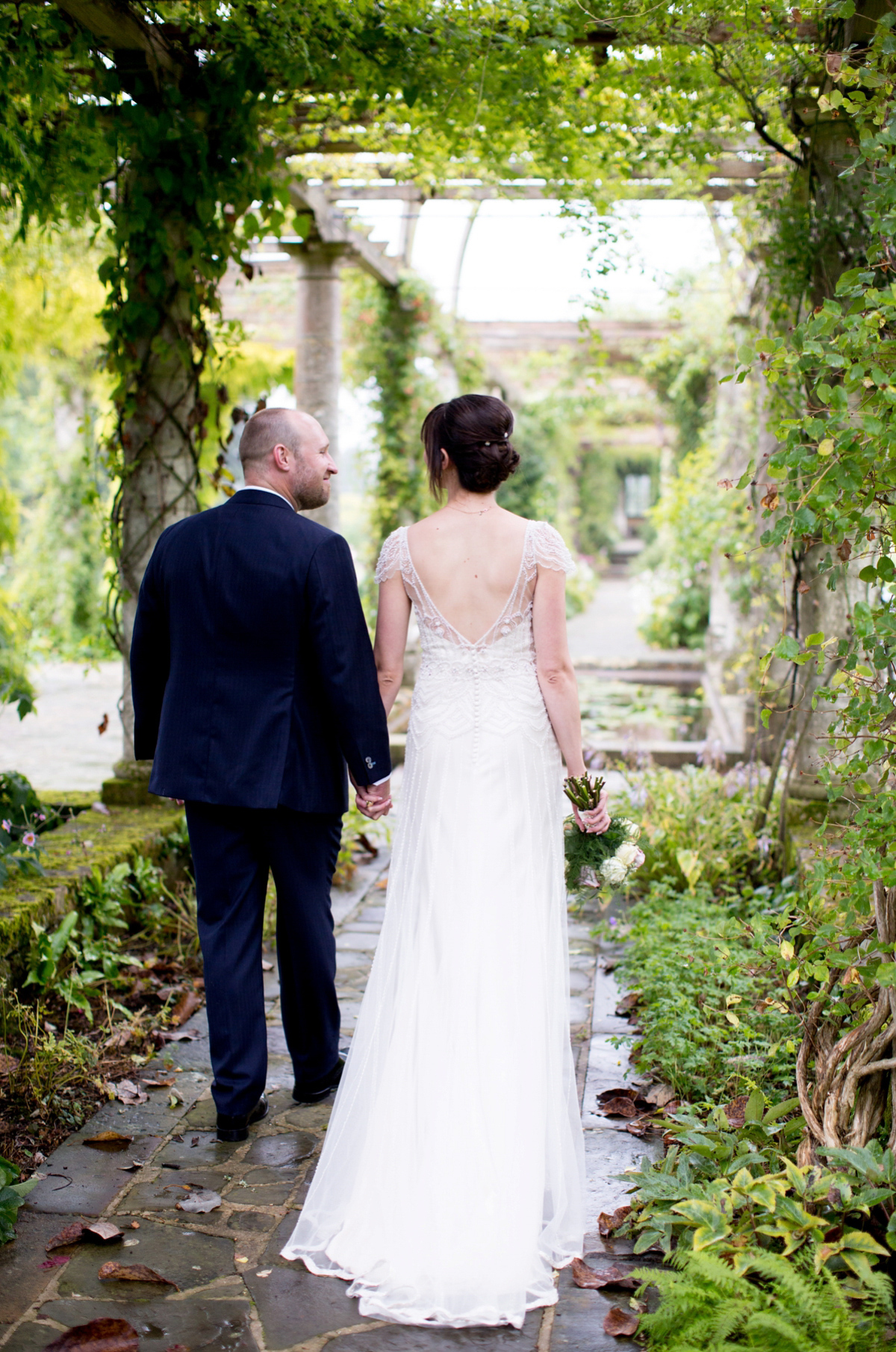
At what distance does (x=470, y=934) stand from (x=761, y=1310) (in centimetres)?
99

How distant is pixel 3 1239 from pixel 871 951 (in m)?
2.03

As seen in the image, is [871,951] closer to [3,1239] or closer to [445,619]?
[445,619]

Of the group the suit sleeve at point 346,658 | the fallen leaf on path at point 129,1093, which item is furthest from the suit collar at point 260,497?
the fallen leaf on path at point 129,1093

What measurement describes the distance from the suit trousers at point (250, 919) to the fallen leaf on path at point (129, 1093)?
0.35 m

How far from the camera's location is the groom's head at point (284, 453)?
9.83 feet

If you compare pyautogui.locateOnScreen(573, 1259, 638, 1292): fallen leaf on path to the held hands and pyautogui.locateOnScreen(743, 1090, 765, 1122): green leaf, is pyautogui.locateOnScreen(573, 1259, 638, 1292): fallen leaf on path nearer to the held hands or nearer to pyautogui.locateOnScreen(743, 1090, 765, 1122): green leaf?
pyautogui.locateOnScreen(743, 1090, 765, 1122): green leaf

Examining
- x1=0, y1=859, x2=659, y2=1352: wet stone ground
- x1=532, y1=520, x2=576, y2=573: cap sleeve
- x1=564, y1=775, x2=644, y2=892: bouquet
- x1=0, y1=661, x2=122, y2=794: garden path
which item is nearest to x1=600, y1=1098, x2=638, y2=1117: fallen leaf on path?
x1=0, y1=859, x2=659, y2=1352: wet stone ground

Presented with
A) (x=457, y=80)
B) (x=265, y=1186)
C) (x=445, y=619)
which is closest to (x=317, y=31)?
(x=457, y=80)

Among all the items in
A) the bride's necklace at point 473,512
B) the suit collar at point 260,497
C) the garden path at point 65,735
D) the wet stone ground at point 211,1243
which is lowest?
the wet stone ground at point 211,1243

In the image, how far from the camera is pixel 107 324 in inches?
185

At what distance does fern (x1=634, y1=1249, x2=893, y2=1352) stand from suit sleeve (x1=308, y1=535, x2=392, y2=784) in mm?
1398

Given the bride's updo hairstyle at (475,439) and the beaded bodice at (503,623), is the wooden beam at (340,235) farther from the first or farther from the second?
the beaded bodice at (503,623)

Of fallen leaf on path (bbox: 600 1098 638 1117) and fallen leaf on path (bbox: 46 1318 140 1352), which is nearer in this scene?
fallen leaf on path (bbox: 46 1318 140 1352)

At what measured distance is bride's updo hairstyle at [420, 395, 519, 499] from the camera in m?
2.77
